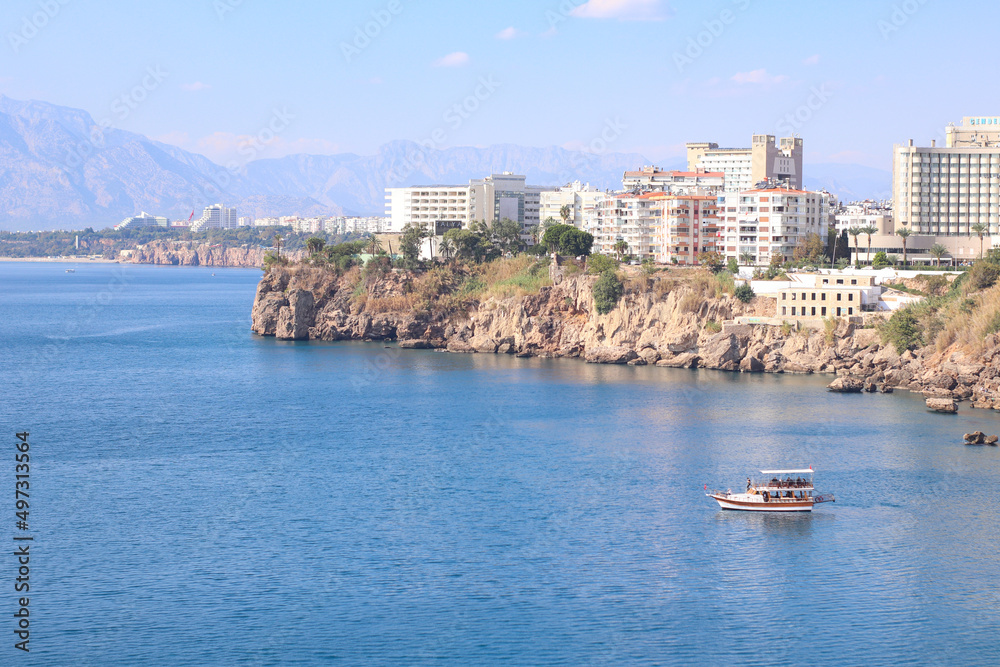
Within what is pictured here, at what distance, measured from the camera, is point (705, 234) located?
9556cm

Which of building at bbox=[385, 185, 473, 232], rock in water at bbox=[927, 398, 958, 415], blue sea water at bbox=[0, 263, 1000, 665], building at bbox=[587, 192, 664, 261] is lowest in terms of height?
blue sea water at bbox=[0, 263, 1000, 665]

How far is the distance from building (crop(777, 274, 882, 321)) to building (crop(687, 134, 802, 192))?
52136mm

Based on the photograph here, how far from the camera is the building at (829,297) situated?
6919 cm

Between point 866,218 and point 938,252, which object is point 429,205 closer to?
point 866,218

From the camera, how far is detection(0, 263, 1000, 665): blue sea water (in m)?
27.0

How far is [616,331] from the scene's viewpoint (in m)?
77.2

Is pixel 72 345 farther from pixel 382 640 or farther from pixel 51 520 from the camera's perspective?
pixel 382 640

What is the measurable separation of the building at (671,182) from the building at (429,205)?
1933 centimetres

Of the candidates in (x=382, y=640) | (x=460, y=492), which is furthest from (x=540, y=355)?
(x=382, y=640)

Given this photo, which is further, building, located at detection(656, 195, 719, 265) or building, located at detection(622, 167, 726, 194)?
building, located at detection(622, 167, 726, 194)

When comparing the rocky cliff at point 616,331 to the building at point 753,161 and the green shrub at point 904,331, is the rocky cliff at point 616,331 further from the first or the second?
the building at point 753,161

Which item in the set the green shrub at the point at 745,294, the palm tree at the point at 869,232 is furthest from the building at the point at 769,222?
the green shrub at the point at 745,294

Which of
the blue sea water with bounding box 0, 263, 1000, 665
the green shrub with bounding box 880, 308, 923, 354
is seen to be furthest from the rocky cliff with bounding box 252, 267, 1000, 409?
the blue sea water with bounding box 0, 263, 1000, 665

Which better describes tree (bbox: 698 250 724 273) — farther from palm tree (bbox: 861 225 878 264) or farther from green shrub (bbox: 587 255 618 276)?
palm tree (bbox: 861 225 878 264)
